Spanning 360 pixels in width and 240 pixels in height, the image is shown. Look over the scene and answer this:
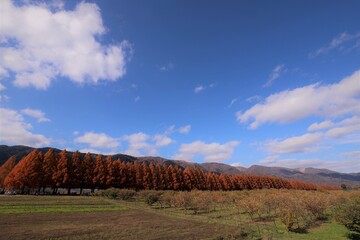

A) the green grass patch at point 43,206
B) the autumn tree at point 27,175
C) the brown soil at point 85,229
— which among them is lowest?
the brown soil at point 85,229

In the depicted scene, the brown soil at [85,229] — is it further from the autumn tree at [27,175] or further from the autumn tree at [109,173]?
the autumn tree at [109,173]

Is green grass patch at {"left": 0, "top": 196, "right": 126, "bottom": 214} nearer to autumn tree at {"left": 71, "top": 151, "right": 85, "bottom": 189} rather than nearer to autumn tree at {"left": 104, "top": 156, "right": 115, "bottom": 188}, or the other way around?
autumn tree at {"left": 71, "top": 151, "right": 85, "bottom": 189}

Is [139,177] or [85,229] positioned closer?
[85,229]

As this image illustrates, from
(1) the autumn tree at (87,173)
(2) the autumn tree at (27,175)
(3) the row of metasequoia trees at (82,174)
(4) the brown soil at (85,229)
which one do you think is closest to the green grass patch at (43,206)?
(4) the brown soil at (85,229)

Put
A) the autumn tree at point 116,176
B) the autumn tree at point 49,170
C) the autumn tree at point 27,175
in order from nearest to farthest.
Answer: the autumn tree at point 27,175, the autumn tree at point 49,170, the autumn tree at point 116,176

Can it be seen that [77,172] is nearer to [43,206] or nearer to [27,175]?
[27,175]

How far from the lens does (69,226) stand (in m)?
27.4

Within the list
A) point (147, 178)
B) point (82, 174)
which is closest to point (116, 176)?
point (82, 174)

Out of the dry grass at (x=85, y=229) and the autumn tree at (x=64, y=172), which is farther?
the autumn tree at (x=64, y=172)

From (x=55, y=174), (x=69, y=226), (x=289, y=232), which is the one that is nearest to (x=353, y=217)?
(x=289, y=232)

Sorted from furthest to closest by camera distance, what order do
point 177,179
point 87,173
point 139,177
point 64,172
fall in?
point 177,179
point 139,177
point 87,173
point 64,172

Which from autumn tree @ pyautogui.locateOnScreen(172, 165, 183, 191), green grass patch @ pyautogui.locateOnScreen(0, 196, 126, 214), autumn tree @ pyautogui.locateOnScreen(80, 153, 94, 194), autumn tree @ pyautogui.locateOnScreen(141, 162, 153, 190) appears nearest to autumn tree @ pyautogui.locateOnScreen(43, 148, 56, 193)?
autumn tree @ pyautogui.locateOnScreen(80, 153, 94, 194)

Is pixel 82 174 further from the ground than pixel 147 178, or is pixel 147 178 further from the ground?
pixel 82 174

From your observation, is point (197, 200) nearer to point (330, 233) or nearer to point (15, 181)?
point (330, 233)
